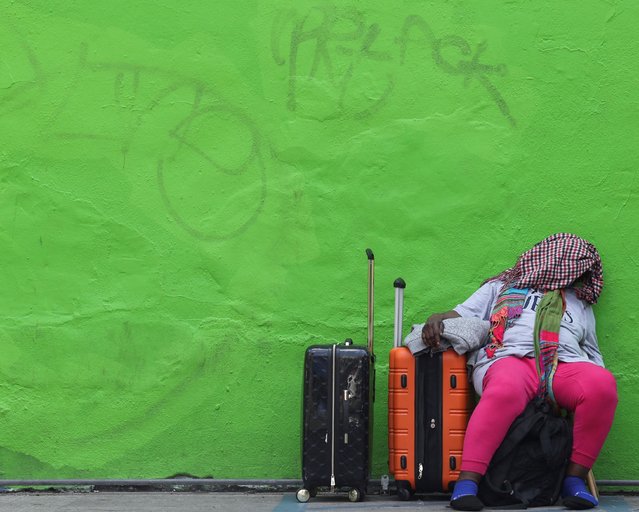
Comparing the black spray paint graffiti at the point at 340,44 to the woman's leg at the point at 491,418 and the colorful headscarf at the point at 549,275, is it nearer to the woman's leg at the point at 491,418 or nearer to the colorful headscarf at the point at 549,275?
the colorful headscarf at the point at 549,275

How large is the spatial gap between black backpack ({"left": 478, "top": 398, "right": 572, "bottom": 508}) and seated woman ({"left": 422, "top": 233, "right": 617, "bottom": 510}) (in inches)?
2.3

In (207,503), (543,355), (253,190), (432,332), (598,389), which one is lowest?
(207,503)

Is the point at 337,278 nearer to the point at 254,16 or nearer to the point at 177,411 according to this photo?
the point at 177,411

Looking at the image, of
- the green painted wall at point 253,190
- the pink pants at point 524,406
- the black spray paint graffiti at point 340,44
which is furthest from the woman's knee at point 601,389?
the black spray paint graffiti at point 340,44

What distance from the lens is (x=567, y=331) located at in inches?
190

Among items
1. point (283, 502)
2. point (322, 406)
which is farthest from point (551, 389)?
point (283, 502)

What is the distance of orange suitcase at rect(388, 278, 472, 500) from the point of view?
4688 millimetres

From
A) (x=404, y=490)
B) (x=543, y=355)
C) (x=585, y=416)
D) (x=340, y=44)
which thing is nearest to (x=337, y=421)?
(x=404, y=490)

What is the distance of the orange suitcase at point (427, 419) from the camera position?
185 inches

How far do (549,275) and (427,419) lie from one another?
892 millimetres

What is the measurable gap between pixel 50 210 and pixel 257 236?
1.05 m

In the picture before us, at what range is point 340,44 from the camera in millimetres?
5250

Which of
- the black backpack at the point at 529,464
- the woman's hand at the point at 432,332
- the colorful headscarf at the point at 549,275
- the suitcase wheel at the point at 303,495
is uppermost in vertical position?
the colorful headscarf at the point at 549,275

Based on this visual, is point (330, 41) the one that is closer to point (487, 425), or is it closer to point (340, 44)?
point (340, 44)
